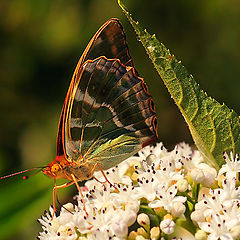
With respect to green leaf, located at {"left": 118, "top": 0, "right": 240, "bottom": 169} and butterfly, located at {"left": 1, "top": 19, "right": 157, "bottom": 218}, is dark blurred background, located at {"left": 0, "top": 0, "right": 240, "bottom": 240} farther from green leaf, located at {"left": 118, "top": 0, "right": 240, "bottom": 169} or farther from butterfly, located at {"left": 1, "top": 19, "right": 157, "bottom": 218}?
green leaf, located at {"left": 118, "top": 0, "right": 240, "bottom": 169}

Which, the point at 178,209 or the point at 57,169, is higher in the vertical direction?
the point at 57,169

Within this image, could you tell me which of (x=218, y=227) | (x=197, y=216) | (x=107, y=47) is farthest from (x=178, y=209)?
(x=107, y=47)

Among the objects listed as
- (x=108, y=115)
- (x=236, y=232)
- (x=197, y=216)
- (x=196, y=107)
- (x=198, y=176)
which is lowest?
(x=236, y=232)

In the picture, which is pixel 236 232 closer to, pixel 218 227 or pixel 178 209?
pixel 218 227

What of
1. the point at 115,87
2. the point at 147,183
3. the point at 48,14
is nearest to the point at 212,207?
the point at 147,183

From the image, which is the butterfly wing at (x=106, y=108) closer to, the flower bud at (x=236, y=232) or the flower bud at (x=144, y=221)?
the flower bud at (x=144, y=221)

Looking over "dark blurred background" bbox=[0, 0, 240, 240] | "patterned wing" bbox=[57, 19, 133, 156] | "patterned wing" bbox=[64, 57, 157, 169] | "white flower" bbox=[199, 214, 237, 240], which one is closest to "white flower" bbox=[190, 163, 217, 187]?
"white flower" bbox=[199, 214, 237, 240]
